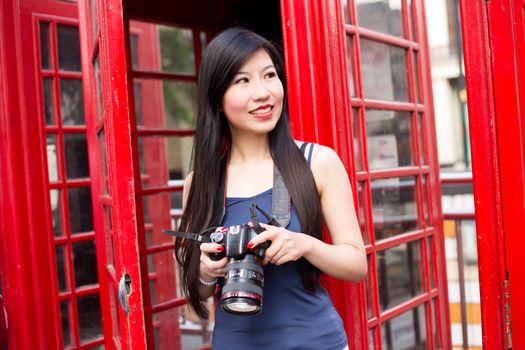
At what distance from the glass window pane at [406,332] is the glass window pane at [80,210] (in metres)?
1.91

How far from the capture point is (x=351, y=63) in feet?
8.05

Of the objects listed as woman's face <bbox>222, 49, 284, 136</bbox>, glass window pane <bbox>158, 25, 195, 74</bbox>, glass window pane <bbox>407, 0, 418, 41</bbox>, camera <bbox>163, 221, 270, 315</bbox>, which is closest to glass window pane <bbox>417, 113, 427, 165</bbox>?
glass window pane <bbox>407, 0, 418, 41</bbox>

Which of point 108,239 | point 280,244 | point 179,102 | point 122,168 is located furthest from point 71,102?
point 280,244

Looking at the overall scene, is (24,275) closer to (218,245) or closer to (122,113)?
(122,113)

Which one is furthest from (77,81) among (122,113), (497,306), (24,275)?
(497,306)

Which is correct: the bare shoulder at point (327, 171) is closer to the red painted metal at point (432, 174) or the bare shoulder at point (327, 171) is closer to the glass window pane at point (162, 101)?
the red painted metal at point (432, 174)

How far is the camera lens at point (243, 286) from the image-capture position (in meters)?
1.48

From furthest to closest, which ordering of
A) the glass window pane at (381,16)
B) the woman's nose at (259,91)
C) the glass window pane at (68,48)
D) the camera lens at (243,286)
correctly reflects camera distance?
1. the glass window pane at (68,48)
2. the glass window pane at (381,16)
3. the woman's nose at (259,91)
4. the camera lens at (243,286)

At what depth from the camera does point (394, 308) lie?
266 cm

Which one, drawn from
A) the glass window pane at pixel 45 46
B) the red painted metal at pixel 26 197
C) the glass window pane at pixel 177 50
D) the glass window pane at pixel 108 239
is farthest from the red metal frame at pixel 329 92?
the glass window pane at pixel 45 46

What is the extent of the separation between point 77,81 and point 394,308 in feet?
7.38

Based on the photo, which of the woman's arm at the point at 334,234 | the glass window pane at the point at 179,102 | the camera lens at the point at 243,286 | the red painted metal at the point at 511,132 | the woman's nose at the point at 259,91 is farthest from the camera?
the glass window pane at the point at 179,102

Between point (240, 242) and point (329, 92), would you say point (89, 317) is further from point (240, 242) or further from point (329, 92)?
point (240, 242)

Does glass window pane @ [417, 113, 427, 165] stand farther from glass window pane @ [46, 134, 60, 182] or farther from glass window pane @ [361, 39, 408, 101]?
glass window pane @ [46, 134, 60, 182]
